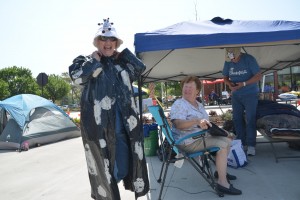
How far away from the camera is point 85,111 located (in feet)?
8.55

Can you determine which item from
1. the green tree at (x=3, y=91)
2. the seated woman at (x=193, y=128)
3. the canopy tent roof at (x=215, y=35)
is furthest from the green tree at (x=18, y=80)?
the seated woman at (x=193, y=128)

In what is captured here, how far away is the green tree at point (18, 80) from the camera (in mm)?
48875

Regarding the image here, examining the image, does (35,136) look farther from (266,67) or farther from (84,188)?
(266,67)

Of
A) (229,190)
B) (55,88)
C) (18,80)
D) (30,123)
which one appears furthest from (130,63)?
(55,88)

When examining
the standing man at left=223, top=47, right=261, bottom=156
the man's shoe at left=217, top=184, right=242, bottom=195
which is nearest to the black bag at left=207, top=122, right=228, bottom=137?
the man's shoe at left=217, top=184, right=242, bottom=195

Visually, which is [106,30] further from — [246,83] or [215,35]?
[246,83]

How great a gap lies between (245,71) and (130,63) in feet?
9.12

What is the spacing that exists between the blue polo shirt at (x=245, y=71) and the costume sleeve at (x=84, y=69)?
3042mm

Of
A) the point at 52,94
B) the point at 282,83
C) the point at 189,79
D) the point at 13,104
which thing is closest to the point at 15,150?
the point at 13,104

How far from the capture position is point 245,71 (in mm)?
4965

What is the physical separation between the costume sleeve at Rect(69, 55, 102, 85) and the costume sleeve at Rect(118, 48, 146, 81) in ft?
0.92

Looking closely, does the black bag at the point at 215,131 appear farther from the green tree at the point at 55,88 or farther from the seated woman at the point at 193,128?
the green tree at the point at 55,88

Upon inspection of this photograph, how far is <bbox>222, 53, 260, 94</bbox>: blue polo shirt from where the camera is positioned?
491 cm

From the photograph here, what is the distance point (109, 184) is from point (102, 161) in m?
0.20
